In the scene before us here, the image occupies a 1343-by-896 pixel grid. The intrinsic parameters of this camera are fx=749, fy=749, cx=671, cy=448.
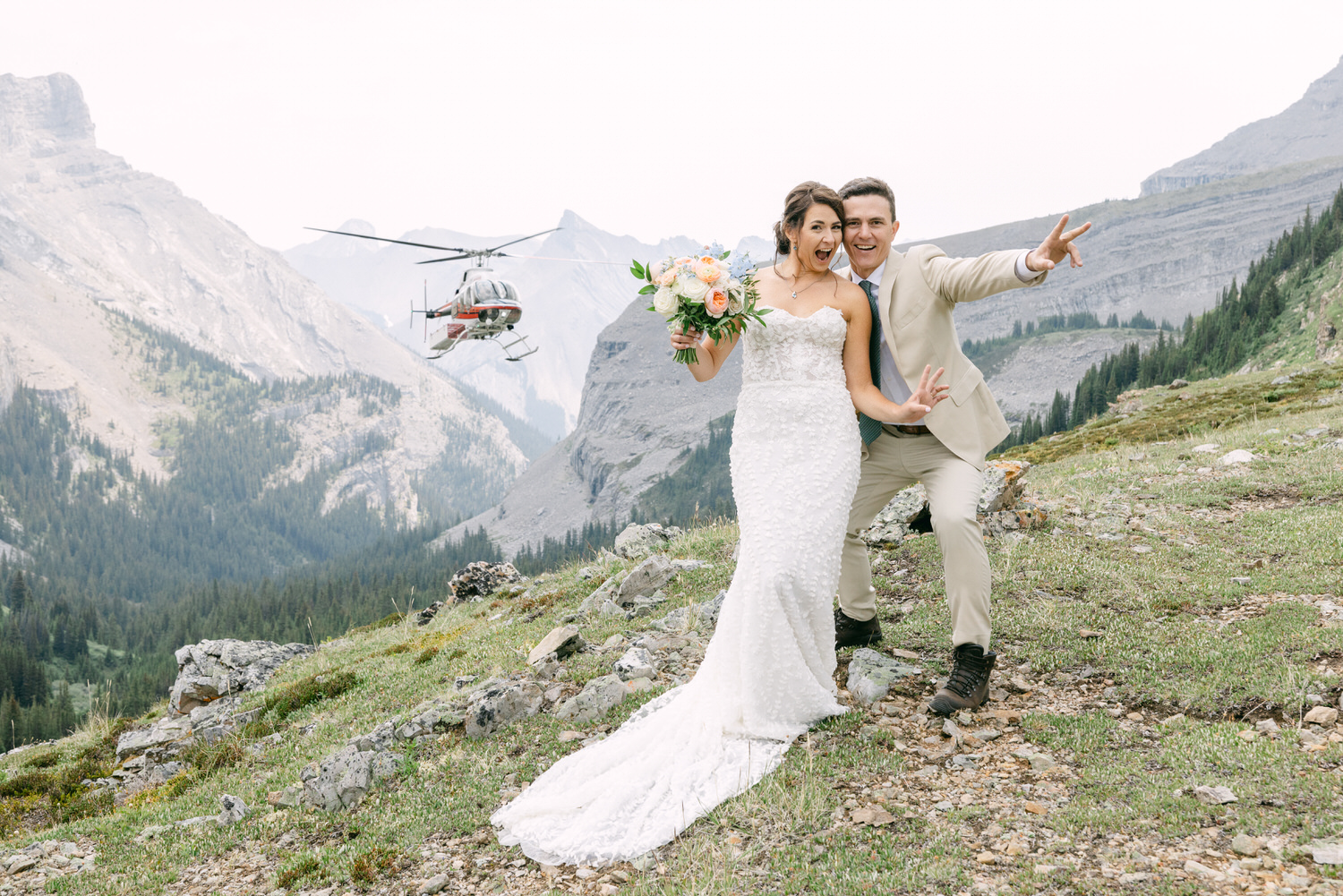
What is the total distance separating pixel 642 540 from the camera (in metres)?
18.2

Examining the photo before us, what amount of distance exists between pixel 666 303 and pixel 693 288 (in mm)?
258

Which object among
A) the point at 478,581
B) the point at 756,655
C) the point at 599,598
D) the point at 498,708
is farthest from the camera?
the point at 478,581

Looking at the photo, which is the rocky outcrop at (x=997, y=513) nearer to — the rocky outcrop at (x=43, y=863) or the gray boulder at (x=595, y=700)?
the gray boulder at (x=595, y=700)

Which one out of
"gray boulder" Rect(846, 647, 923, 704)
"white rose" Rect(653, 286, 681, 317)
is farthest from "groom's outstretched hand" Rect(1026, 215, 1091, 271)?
"gray boulder" Rect(846, 647, 923, 704)

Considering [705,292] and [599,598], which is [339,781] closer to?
[705,292]

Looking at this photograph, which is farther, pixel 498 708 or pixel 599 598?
pixel 599 598

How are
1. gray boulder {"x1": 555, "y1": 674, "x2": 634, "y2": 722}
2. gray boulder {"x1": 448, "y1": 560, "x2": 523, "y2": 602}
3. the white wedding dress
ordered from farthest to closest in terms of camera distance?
gray boulder {"x1": 448, "y1": 560, "x2": 523, "y2": 602} < gray boulder {"x1": 555, "y1": 674, "x2": 634, "y2": 722} < the white wedding dress

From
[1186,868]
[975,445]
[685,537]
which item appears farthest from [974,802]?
[685,537]

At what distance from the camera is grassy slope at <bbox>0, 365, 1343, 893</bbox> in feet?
14.9

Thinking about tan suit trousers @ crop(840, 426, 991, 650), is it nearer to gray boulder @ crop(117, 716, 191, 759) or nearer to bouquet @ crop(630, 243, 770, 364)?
bouquet @ crop(630, 243, 770, 364)

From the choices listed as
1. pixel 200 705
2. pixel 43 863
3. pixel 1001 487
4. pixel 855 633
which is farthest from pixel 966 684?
pixel 200 705

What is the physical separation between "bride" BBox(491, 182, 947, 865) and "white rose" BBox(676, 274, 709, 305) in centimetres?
41

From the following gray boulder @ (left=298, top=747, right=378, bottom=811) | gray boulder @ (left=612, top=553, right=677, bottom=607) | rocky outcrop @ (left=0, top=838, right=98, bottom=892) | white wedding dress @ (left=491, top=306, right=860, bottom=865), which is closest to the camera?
white wedding dress @ (left=491, top=306, right=860, bottom=865)

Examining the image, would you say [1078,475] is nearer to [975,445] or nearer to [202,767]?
[975,445]
